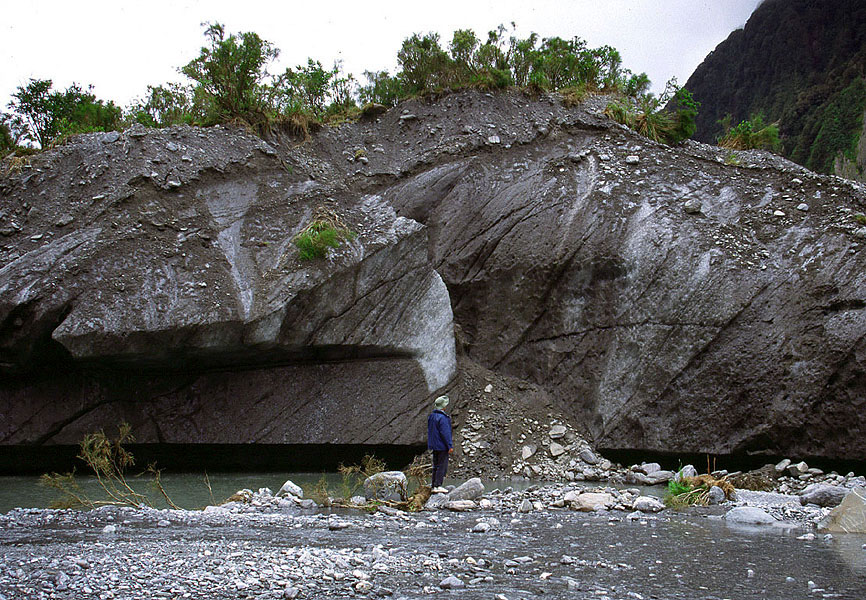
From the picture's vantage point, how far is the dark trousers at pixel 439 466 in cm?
922

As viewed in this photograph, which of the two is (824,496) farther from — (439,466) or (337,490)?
(337,490)

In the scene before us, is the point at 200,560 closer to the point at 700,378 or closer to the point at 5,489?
the point at 5,489

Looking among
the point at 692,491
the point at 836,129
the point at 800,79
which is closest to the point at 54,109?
the point at 692,491

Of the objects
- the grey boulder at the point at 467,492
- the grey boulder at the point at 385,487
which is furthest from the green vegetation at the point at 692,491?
the grey boulder at the point at 385,487

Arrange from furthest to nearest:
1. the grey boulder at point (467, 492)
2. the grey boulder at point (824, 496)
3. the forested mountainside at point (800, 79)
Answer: the forested mountainside at point (800, 79) < the grey boulder at point (467, 492) < the grey boulder at point (824, 496)

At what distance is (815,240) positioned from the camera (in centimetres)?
1218

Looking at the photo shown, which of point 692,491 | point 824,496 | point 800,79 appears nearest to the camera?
point 824,496

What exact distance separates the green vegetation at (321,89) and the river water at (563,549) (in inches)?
456

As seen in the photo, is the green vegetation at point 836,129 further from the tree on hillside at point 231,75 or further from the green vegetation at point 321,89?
the tree on hillside at point 231,75

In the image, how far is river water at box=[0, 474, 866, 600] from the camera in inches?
163

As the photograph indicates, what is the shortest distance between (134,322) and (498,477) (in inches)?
275

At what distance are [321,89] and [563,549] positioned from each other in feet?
53.4

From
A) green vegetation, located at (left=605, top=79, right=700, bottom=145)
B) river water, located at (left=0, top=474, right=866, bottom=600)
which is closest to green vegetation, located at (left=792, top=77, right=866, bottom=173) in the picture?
green vegetation, located at (left=605, top=79, right=700, bottom=145)

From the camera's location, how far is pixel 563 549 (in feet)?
17.6
